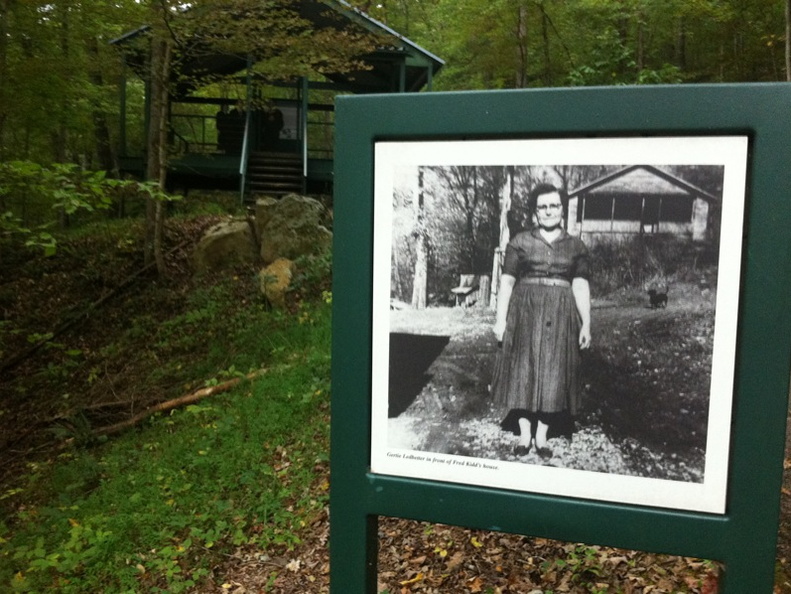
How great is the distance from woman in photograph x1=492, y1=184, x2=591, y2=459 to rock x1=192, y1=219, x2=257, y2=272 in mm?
9170

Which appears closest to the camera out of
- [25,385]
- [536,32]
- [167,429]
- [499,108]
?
[499,108]

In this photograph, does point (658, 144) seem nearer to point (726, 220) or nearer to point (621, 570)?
point (726, 220)

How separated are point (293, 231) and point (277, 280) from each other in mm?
1342

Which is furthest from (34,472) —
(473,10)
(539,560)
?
(473,10)

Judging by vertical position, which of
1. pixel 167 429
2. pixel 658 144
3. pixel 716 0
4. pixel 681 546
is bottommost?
pixel 167 429

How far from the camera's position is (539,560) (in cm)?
353

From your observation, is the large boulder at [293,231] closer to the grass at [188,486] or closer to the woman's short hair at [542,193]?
the grass at [188,486]

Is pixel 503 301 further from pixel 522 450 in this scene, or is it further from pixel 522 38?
pixel 522 38

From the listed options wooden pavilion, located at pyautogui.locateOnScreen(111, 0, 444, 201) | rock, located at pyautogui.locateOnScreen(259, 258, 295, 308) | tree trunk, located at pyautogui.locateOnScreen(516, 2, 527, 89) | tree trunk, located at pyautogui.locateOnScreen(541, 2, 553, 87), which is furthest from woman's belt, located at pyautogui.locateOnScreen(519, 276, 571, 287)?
tree trunk, located at pyautogui.locateOnScreen(541, 2, 553, 87)

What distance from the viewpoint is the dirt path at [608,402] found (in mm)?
1671

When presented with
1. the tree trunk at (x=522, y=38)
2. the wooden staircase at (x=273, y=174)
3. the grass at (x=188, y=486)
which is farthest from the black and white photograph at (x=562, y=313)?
the wooden staircase at (x=273, y=174)

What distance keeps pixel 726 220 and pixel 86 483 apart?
589 centimetres

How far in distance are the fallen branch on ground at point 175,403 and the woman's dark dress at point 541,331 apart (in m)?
5.36

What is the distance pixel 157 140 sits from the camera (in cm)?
1052
